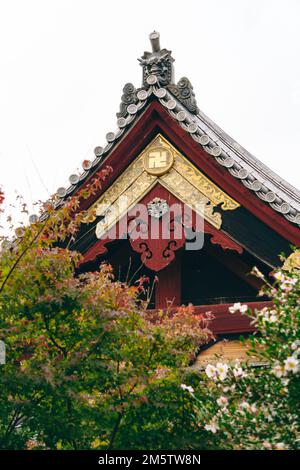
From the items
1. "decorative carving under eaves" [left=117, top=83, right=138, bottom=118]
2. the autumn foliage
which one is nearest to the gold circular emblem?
"decorative carving under eaves" [left=117, top=83, right=138, bottom=118]

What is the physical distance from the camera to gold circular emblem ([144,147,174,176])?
36.6 ft

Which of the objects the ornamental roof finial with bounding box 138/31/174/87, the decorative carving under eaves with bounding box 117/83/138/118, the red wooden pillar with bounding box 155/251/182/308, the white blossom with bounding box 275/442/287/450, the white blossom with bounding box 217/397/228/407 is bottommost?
the white blossom with bounding box 275/442/287/450

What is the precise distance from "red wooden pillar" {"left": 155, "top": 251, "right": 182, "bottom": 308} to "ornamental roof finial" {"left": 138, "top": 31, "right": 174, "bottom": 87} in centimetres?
265

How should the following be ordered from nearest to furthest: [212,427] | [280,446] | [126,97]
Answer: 1. [280,446]
2. [212,427]
3. [126,97]

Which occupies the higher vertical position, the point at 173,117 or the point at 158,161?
the point at 173,117

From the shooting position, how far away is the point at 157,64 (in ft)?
38.8

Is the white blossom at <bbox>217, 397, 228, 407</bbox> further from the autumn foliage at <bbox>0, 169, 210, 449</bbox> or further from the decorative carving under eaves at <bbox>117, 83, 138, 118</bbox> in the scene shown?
the decorative carving under eaves at <bbox>117, 83, 138, 118</bbox>

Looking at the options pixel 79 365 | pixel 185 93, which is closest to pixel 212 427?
pixel 79 365

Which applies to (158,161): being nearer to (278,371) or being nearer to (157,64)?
(157,64)

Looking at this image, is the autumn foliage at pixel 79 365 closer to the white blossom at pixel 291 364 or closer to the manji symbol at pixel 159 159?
the white blossom at pixel 291 364

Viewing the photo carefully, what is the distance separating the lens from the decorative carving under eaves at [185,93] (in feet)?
40.4

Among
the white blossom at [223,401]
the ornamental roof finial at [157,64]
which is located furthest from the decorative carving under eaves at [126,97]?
the white blossom at [223,401]

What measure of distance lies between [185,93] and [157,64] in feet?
2.78

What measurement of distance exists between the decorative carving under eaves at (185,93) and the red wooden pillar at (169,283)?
104 inches
